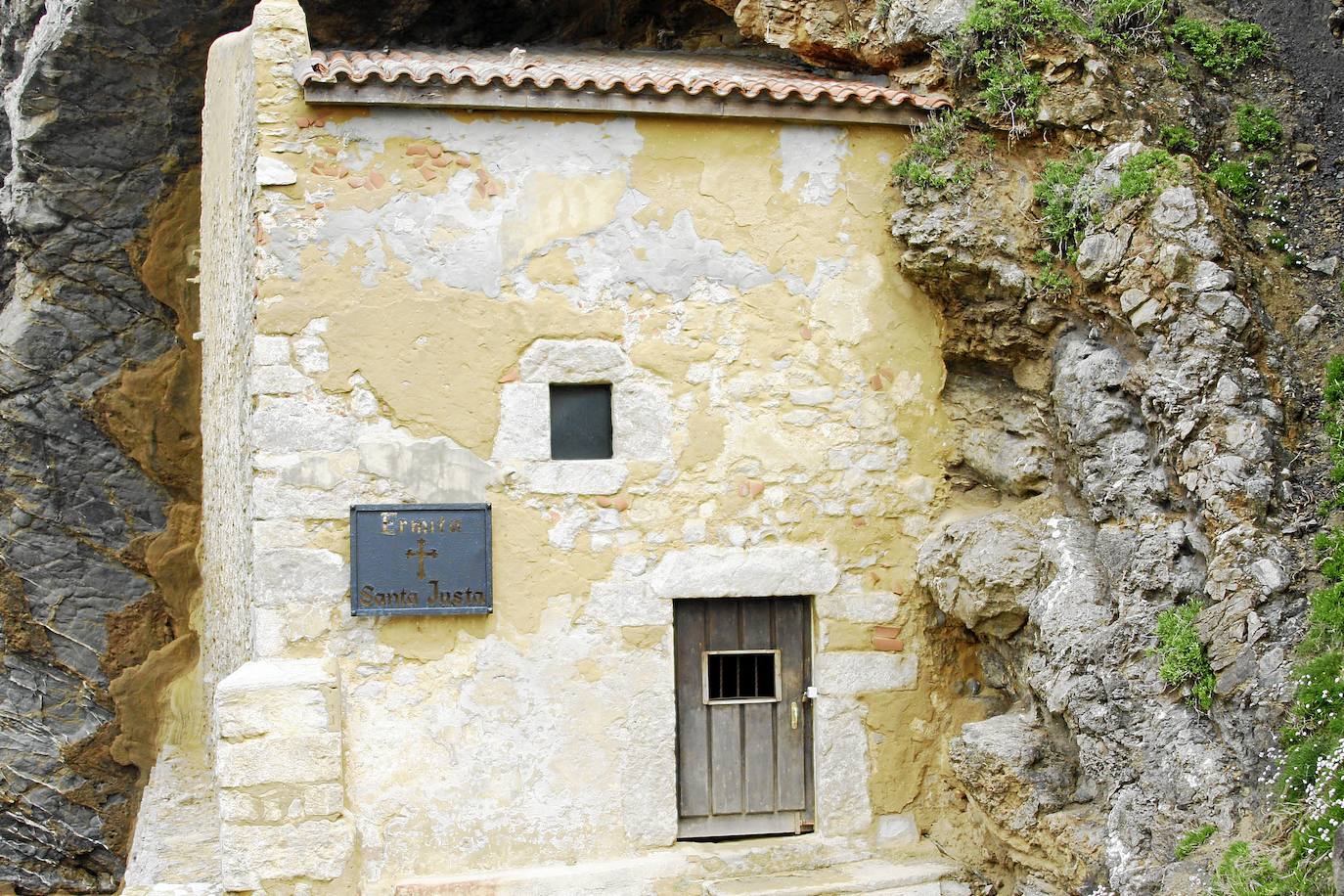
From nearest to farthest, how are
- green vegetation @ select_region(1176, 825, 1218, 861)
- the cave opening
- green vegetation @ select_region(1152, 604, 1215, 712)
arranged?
green vegetation @ select_region(1176, 825, 1218, 861) < green vegetation @ select_region(1152, 604, 1215, 712) < the cave opening

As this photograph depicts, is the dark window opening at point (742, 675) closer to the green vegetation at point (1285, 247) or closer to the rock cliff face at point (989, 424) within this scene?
the rock cliff face at point (989, 424)

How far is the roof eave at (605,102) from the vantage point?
21.2ft

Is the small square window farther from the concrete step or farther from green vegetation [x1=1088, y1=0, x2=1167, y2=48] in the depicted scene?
green vegetation [x1=1088, y1=0, x2=1167, y2=48]

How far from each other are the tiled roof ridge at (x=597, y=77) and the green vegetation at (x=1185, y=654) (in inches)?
126

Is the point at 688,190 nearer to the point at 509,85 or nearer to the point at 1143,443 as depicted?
the point at 509,85

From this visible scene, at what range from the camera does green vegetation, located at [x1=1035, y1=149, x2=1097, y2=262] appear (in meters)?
6.65

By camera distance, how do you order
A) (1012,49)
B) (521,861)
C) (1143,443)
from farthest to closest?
(1012,49) → (521,861) → (1143,443)

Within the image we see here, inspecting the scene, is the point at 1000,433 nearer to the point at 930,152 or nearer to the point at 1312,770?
the point at 930,152

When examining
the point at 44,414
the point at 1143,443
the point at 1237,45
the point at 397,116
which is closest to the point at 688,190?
the point at 397,116

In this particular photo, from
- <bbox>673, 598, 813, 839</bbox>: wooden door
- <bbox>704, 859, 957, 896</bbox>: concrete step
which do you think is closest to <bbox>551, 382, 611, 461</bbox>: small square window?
<bbox>673, 598, 813, 839</bbox>: wooden door

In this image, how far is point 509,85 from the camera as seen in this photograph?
657cm

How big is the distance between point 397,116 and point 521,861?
395 centimetres

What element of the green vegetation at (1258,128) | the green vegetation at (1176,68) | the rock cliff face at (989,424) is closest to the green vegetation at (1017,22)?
the rock cliff face at (989,424)

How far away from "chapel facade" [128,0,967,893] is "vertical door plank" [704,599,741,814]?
19mm
